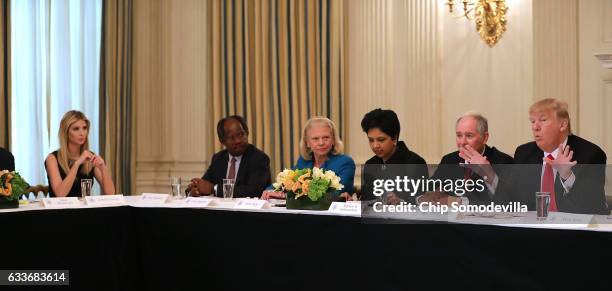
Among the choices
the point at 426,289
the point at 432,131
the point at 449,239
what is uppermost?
the point at 432,131

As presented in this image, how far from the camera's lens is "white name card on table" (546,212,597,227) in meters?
3.04

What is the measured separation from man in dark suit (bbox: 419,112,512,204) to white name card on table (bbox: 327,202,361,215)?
0.94 feet

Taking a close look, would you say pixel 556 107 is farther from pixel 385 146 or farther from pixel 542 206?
pixel 385 146

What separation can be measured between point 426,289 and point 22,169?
14.5 feet

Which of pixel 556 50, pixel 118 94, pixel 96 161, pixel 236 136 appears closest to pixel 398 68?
pixel 556 50

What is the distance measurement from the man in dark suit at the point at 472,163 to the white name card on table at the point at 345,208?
0.29 metres

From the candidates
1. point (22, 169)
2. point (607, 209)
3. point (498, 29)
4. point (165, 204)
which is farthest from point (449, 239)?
point (22, 169)

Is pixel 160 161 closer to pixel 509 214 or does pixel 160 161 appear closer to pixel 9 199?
pixel 9 199

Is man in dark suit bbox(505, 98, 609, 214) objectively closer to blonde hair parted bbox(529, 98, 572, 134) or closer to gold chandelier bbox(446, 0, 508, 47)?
blonde hair parted bbox(529, 98, 572, 134)

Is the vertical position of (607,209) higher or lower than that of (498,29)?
lower

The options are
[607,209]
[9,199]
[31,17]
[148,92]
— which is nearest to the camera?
[607,209]

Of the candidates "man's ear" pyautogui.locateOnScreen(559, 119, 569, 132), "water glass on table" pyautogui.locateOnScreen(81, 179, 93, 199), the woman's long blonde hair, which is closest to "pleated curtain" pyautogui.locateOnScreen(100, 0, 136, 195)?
the woman's long blonde hair

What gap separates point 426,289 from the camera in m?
3.29

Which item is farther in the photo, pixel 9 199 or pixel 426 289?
pixel 9 199
